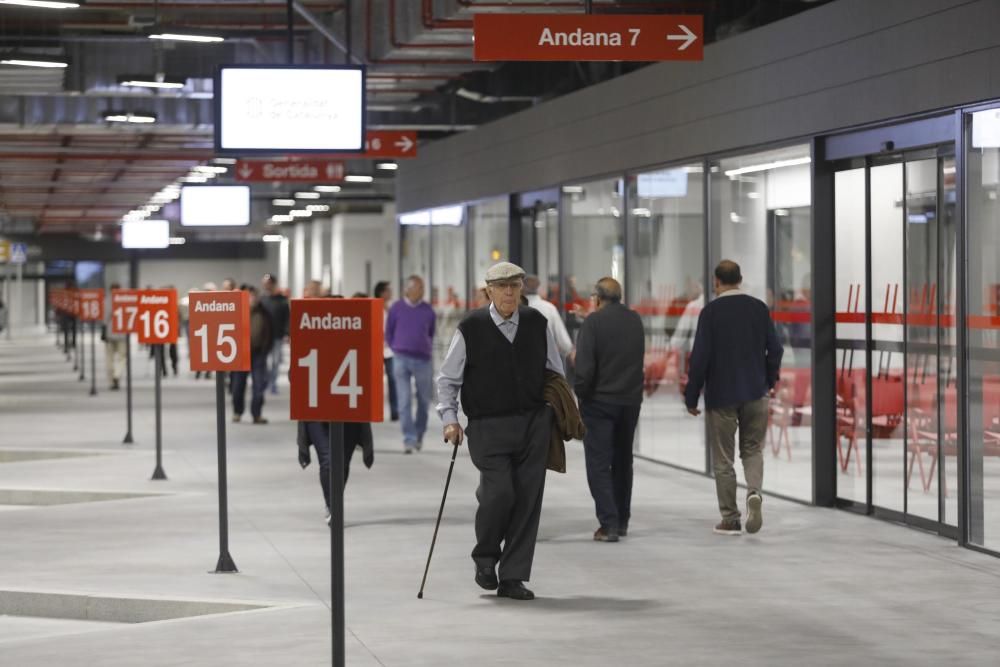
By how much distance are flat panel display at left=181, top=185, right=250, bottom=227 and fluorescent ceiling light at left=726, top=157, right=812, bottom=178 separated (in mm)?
16872

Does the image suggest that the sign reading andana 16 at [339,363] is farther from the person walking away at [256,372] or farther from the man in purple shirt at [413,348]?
the person walking away at [256,372]

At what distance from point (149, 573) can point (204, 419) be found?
13.1m

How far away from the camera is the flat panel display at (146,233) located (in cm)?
3609

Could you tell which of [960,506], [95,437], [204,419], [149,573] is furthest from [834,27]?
[204,419]

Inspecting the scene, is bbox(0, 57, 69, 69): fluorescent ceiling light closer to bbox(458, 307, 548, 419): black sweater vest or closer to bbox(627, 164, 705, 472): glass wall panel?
bbox(627, 164, 705, 472): glass wall panel

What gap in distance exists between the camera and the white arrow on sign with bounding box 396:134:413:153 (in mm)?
21328

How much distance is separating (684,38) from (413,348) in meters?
7.29

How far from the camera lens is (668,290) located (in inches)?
635

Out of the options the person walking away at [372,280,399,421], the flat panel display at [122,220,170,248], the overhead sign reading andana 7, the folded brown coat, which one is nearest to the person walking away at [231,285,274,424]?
the person walking away at [372,280,399,421]

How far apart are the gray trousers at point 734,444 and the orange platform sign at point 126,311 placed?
6.89 meters

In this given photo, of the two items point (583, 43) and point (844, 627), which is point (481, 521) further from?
point (583, 43)

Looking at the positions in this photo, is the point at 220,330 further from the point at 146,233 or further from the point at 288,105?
the point at 146,233

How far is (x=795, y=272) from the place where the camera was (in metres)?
13.2

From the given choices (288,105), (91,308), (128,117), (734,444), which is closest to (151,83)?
(128,117)
